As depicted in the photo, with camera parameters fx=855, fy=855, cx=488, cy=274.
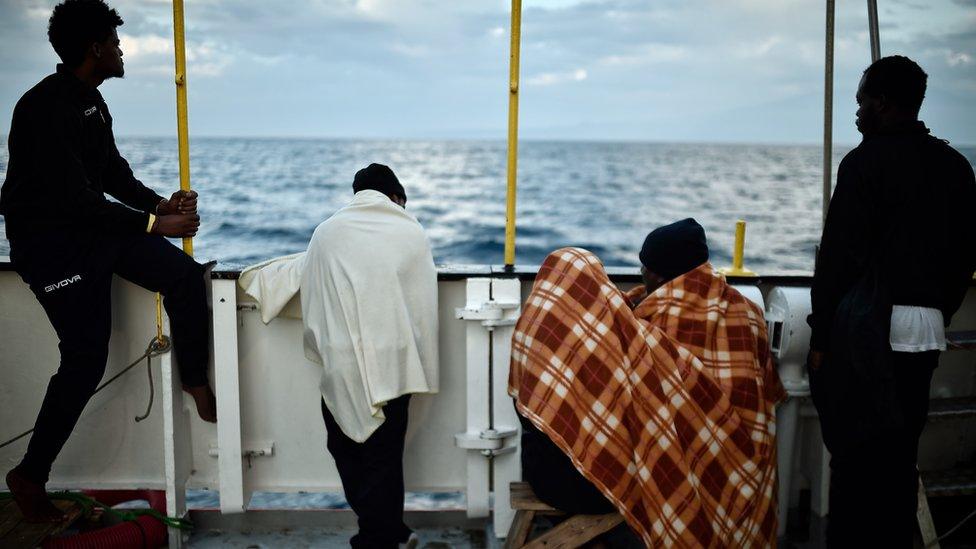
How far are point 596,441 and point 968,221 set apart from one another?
1292 millimetres

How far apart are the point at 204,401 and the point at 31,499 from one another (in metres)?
0.66

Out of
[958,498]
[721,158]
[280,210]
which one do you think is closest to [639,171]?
[721,158]

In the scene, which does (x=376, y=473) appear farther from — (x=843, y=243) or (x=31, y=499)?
(x=843, y=243)

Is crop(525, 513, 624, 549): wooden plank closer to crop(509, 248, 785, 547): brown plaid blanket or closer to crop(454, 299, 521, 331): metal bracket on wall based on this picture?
crop(509, 248, 785, 547): brown plaid blanket

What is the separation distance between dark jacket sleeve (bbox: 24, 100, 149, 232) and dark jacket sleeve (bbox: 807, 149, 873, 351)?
7.54ft

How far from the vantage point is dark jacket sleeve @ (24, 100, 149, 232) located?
2.70m

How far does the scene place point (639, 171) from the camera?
57812 mm

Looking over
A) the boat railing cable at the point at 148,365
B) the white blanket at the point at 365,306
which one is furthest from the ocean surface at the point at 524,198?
the white blanket at the point at 365,306

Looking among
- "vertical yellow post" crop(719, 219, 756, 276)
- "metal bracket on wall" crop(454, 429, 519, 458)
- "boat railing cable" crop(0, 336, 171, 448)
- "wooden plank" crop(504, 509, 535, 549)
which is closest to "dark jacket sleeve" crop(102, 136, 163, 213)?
"boat railing cable" crop(0, 336, 171, 448)

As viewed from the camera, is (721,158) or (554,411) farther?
(721,158)

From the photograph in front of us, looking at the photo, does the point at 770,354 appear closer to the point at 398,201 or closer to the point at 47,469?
the point at 398,201

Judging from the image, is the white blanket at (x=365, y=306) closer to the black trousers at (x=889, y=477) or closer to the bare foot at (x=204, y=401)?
the bare foot at (x=204, y=401)

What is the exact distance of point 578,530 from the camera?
2.70 m

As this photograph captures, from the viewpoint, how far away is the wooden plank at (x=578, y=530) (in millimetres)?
2684
